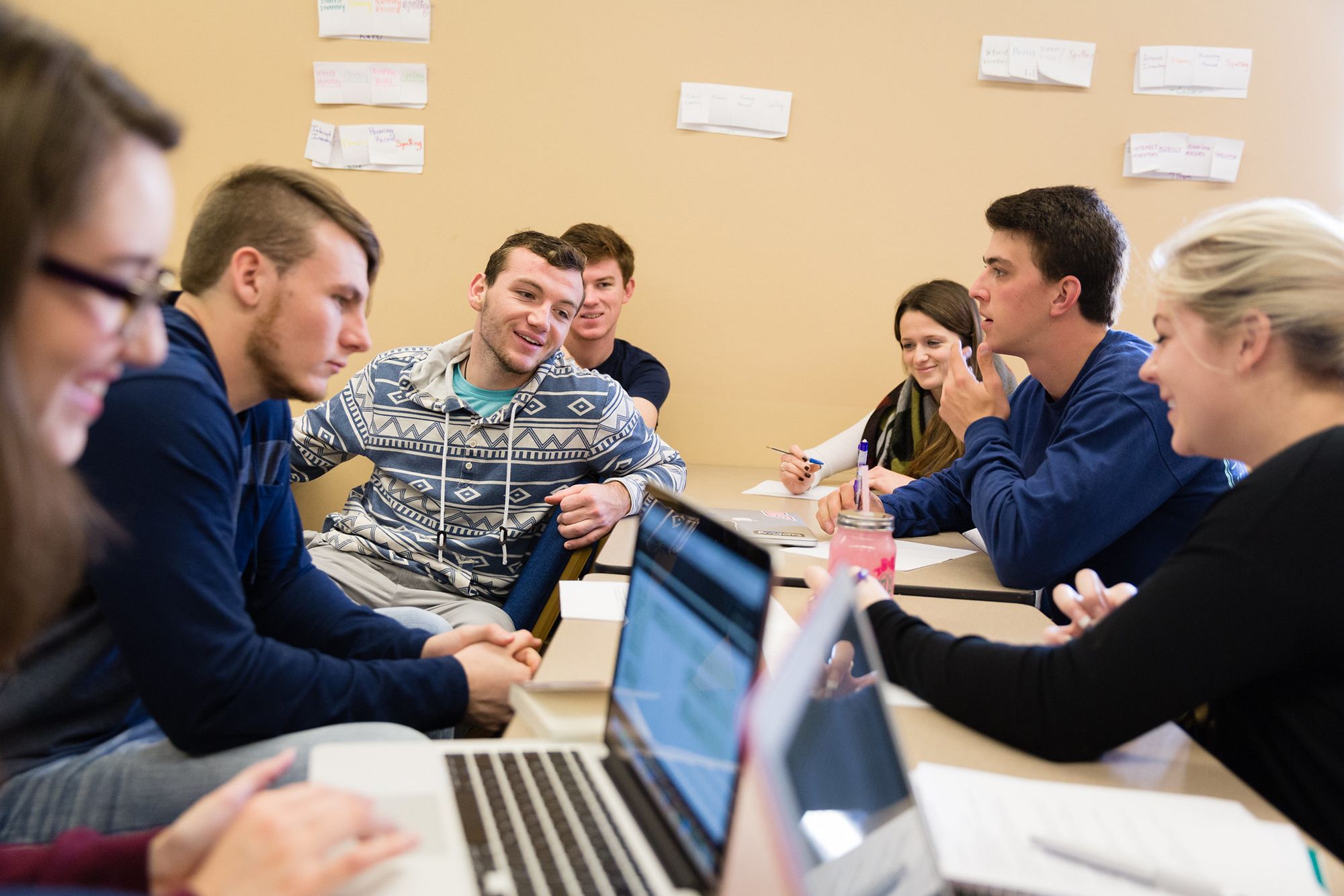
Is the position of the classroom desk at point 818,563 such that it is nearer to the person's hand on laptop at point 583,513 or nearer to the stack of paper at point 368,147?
the person's hand on laptop at point 583,513

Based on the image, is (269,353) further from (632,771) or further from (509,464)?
(509,464)

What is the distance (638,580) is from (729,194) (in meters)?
2.35

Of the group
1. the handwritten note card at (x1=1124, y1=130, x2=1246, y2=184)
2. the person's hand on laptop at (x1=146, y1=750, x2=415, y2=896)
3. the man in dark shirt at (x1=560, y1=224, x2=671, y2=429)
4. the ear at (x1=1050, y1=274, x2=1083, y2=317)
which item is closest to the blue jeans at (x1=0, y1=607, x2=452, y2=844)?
the person's hand on laptop at (x1=146, y1=750, x2=415, y2=896)

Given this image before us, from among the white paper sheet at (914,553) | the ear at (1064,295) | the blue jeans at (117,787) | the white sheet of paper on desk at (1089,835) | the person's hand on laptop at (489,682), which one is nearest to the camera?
the white sheet of paper on desk at (1089,835)

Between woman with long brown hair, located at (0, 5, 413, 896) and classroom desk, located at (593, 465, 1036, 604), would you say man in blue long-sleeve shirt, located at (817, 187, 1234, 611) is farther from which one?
woman with long brown hair, located at (0, 5, 413, 896)

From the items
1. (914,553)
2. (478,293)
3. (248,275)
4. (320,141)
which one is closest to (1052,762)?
(914,553)

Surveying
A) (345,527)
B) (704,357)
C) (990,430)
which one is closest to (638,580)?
(990,430)

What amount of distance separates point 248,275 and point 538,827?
2.68ft

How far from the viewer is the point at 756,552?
24.5 inches

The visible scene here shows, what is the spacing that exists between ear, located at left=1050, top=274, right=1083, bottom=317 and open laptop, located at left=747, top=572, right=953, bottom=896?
144 cm

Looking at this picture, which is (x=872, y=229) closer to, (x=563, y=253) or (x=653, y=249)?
(x=653, y=249)

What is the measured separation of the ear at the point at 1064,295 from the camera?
6.24 ft

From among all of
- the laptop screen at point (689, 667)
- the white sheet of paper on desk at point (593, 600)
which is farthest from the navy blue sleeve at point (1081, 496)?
the laptop screen at point (689, 667)

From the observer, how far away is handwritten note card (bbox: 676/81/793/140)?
2965mm
